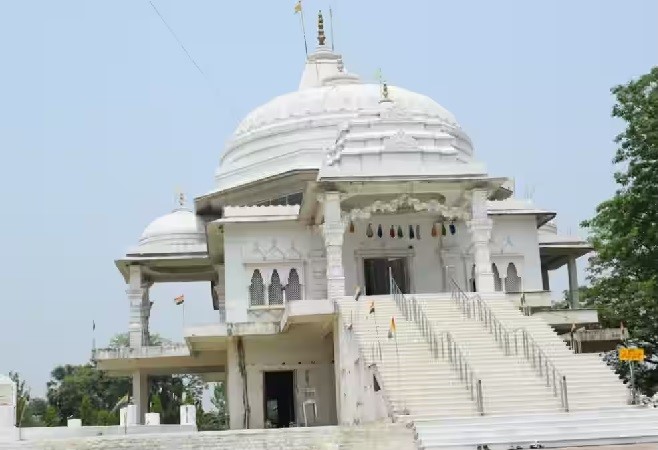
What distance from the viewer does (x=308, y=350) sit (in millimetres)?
27969

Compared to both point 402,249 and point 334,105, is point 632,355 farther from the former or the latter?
point 334,105

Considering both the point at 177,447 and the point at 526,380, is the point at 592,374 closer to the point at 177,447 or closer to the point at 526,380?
the point at 526,380

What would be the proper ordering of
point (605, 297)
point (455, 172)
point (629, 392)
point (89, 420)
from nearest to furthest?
point (629, 392) < point (455, 172) < point (605, 297) < point (89, 420)

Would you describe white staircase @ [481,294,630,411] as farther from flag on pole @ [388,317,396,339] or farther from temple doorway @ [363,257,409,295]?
temple doorway @ [363,257,409,295]

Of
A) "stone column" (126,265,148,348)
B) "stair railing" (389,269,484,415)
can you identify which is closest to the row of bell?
"stair railing" (389,269,484,415)

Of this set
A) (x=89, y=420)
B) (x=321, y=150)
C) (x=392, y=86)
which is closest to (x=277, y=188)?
(x=321, y=150)

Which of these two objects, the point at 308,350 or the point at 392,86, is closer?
the point at 308,350

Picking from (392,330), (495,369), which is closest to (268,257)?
(392,330)

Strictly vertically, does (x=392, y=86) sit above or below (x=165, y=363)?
above

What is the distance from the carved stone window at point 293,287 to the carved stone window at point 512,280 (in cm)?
655

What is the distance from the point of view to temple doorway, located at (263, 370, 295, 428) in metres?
29.2

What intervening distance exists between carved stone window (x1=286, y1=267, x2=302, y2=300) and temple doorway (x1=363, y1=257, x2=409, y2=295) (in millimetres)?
2177

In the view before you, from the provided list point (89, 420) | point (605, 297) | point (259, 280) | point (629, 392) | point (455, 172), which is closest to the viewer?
point (629, 392)

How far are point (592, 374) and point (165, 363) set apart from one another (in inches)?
678
